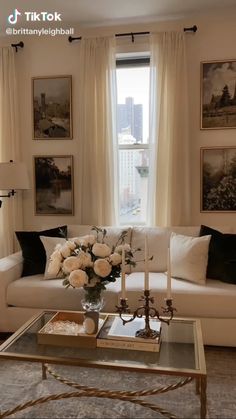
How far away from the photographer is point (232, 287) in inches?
113

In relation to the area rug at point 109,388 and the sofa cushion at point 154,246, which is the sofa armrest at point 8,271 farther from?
the sofa cushion at point 154,246

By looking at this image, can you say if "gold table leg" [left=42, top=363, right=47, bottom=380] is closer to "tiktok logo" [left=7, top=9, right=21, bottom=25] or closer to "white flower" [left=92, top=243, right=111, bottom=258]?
"white flower" [left=92, top=243, right=111, bottom=258]

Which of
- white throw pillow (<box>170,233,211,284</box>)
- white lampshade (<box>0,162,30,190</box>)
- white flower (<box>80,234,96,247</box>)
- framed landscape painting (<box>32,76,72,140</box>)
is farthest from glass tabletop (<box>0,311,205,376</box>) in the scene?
framed landscape painting (<box>32,76,72,140</box>)

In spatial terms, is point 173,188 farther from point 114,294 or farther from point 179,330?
point 179,330

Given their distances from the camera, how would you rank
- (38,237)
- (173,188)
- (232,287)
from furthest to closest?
(173,188), (38,237), (232,287)

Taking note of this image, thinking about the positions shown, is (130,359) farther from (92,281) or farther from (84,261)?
(84,261)

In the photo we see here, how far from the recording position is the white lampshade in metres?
3.46

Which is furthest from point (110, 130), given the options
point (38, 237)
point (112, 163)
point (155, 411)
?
point (155, 411)

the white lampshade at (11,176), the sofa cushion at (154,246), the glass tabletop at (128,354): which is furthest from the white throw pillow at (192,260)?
the white lampshade at (11,176)

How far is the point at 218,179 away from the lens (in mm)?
3676

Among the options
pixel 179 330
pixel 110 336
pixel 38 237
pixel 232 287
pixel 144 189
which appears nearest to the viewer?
pixel 110 336

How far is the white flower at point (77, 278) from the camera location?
1.94 meters

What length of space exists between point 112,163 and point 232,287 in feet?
5.86

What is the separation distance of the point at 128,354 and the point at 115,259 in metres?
0.53
